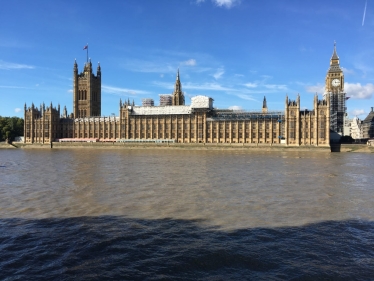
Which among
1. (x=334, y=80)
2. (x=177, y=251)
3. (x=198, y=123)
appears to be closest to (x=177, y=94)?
(x=198, y=123)

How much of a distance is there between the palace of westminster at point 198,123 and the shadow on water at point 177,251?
92534 mm

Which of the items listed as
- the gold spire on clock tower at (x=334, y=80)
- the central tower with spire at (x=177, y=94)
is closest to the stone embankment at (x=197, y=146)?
the central tower with spire at (x=177, y=94)

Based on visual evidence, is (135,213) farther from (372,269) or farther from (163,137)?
(163,137)

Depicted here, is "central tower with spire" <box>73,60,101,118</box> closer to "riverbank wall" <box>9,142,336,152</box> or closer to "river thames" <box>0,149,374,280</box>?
"riverbank wall" <box>9,142,336,152</box>

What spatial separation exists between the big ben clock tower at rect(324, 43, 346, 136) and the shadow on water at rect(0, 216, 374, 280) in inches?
4860

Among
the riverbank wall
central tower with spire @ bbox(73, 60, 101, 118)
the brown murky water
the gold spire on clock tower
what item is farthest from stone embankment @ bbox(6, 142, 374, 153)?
the brown murky water

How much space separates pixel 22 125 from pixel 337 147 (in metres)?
127

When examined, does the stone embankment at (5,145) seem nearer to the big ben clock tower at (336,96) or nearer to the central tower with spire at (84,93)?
the central tower with spire at (84,93)

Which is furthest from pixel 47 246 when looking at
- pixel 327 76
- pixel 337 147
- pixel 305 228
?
pixel 327 76

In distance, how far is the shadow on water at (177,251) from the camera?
31.9 feet

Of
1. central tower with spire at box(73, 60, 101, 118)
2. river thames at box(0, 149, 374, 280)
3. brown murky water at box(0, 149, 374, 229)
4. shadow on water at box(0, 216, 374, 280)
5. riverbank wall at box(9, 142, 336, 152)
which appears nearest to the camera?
shadow on water at box(0, 216, 374, 280)

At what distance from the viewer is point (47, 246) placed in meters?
11.7

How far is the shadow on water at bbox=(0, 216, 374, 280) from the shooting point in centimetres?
971

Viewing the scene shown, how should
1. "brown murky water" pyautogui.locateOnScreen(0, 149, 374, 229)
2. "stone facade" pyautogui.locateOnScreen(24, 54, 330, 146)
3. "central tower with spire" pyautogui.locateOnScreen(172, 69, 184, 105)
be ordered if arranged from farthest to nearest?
"central tower with spire" pyautogui.locateOnScreen(172, 69, 184, 105) → "stone facade" pyautogui.locateOnScreen(24, 54, 330, 146) → "brown murky water" pyautogui.locateOnScreen(0, 149, 374, 229)
